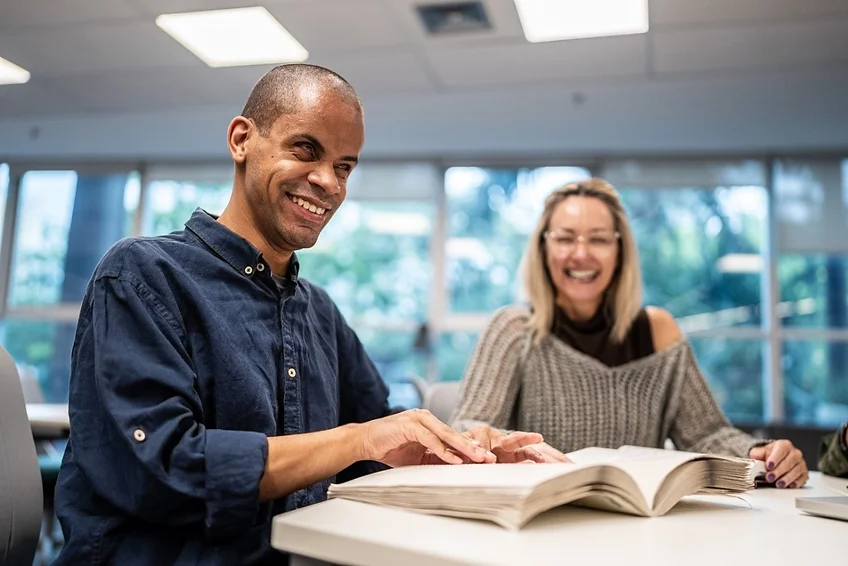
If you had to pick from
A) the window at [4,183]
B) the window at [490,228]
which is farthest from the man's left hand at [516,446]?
the window at [4,183]

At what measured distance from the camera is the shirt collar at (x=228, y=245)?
3.45ft

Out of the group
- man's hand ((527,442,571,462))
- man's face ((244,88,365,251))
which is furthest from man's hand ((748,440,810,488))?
man's face ((244,88,365,251))

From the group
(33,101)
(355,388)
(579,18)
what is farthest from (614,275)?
(33,101)

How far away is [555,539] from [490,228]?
4942 mm

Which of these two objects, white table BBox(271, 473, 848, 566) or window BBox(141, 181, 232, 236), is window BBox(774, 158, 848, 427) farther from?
white table BBox(271, 473, 848, 566)

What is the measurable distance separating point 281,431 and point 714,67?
134 inches

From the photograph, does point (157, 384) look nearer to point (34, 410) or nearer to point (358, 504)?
point (358, 504)

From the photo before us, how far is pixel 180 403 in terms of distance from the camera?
83 centimetres

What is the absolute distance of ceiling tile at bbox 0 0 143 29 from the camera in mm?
3256

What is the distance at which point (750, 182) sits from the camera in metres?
5.22

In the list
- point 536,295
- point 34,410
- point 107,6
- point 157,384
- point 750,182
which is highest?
point 107,6

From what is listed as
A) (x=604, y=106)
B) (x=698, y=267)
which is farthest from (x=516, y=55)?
(x=698, y=267)

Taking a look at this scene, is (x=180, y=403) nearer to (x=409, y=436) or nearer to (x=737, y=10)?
(x=409, y=436)

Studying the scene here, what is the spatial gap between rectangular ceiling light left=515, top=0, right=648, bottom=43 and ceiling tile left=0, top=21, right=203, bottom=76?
72.2 inches
